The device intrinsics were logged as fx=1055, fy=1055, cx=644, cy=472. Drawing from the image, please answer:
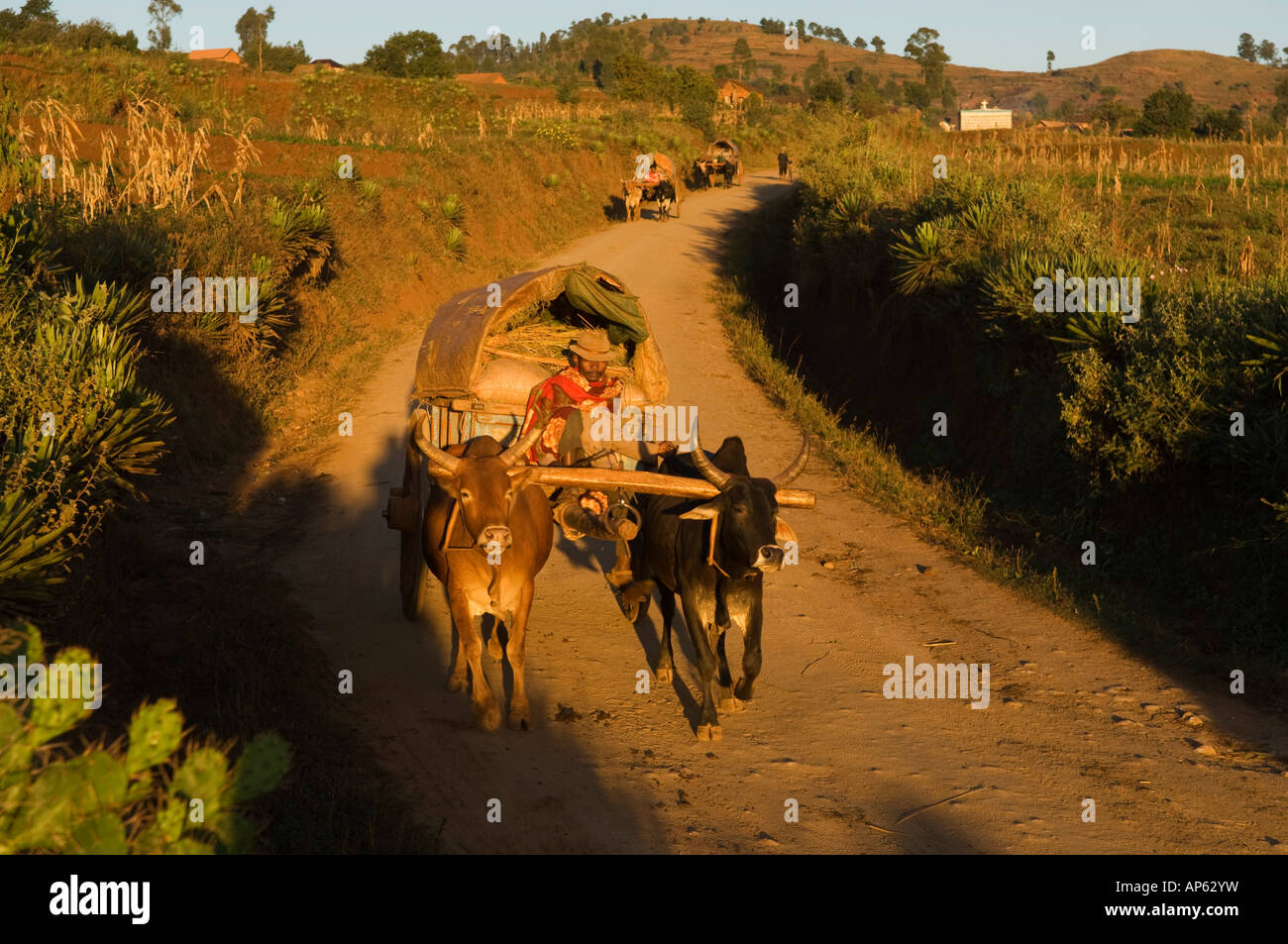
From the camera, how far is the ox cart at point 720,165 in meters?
40.4

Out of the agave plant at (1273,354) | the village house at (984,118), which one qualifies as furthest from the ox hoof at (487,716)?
the village house at (984,118)

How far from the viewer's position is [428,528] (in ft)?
24.4

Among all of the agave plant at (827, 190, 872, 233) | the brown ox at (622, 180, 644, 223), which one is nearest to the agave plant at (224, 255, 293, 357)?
the agave plant at (827, 190, 872, 233)

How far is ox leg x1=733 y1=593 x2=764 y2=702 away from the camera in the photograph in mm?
7020

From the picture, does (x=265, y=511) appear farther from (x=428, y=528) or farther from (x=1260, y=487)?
(x=1260, y=487)

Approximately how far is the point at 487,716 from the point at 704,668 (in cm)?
148

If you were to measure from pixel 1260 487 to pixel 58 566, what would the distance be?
9625mm

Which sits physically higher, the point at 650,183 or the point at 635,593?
the point at 650,183

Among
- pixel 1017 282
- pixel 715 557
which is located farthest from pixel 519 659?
pixel 1017 282

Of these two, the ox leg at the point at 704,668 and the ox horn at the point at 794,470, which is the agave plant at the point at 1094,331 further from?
the ox leg at the point at 704,668

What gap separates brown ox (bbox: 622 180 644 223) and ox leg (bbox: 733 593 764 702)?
26.8 m

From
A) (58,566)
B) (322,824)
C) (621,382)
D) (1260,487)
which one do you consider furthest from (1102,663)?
(58,566)

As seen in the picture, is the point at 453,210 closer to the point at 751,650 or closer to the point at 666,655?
the point at 666,655

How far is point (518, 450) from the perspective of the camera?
6.86 metres
